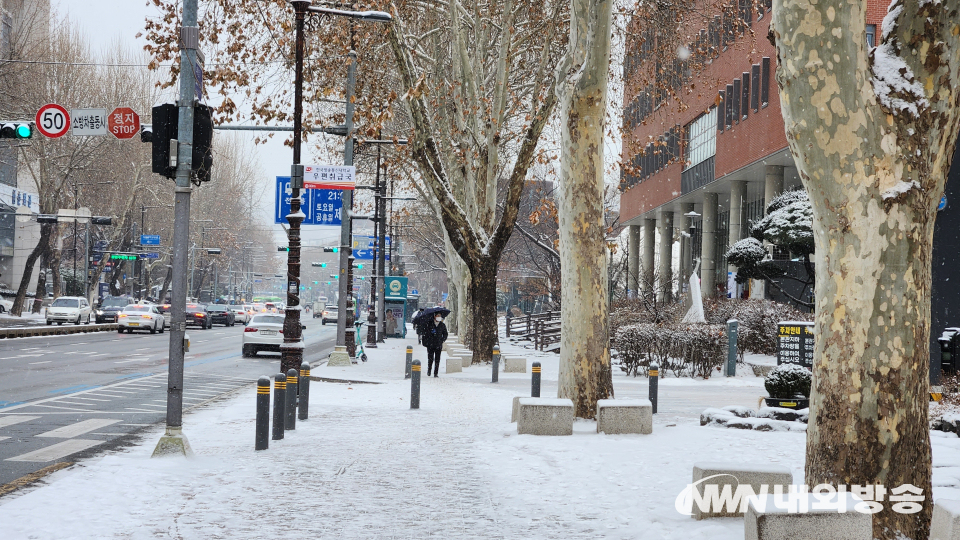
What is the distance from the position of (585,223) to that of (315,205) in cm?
1554

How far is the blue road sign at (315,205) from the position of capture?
27.0 m

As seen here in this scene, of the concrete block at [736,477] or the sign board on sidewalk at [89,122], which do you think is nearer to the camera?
the concrete block at [736,477]

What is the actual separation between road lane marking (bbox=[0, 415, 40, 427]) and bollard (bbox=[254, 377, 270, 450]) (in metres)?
4.23

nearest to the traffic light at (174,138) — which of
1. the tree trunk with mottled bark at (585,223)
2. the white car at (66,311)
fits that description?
the tree trunk with mottled bark at (585,223)

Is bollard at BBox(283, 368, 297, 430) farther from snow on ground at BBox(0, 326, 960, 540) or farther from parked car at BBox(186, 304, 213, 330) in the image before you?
parked car at BBox(186, 304, 213, 330)

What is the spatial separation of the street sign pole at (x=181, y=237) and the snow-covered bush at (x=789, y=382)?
7.85 m

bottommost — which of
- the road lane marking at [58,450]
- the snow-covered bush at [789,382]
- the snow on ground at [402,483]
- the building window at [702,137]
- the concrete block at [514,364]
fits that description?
the road lane marking at [58,450]

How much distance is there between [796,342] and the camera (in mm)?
17062

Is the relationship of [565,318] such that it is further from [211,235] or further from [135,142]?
[211,235]

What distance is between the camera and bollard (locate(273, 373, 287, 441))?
11691mm

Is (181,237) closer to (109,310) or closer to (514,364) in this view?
(514,364)

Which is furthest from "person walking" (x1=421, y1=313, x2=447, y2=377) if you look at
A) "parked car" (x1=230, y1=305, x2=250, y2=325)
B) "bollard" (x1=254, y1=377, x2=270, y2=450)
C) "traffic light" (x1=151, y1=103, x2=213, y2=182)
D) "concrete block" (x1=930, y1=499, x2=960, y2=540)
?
"parked car" (x1=230, y1=305, x2=250, y2=325)

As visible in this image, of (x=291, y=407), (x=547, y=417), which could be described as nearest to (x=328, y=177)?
(x=291, y=407)

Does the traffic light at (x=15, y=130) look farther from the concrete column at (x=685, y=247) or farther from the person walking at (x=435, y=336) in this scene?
the concrete column at (x=685, y=247)
